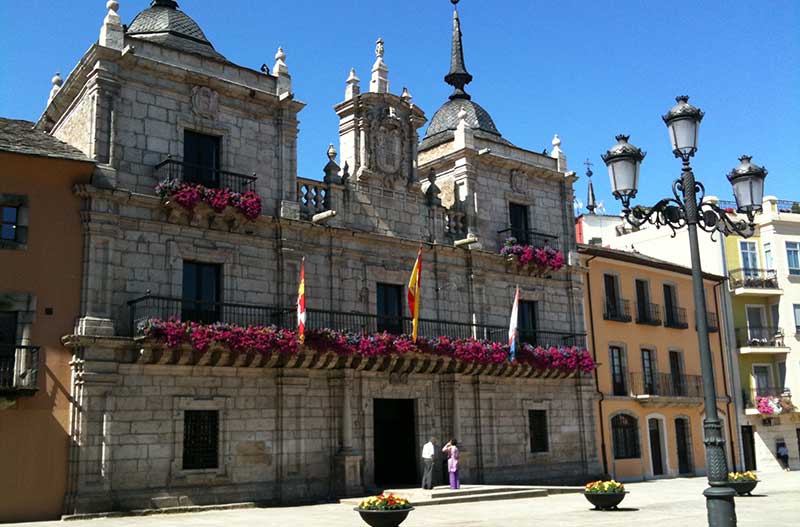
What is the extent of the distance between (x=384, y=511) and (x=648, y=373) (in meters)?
22.3

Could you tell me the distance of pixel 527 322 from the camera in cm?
3089

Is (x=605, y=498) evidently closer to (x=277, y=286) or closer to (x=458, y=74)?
(x=277, y=286)

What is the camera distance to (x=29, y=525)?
18.0 metres

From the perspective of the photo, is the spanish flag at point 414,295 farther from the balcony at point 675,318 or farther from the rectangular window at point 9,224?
the balcony at point 675,318

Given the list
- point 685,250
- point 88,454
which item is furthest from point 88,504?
point 685,250

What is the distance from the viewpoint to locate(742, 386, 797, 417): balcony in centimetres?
3862

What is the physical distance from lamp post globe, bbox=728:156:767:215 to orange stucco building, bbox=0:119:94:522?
14958 mm

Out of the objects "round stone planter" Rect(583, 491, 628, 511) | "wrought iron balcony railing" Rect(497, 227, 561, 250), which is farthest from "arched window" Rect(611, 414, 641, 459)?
"round stone planter" Rect(583, 491, 628, 511)

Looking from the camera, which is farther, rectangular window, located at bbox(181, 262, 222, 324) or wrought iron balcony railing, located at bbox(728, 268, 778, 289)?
wrought iron balcony railing, located at bbox(728, 268, 778, 289)

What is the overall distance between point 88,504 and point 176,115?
1022 centimetres

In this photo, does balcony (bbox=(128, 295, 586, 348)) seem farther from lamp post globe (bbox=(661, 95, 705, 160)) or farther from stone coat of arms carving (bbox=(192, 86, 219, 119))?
lamp post globe (bbox=(661, 95, 705, 160))

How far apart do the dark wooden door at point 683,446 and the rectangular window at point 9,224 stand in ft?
89.8

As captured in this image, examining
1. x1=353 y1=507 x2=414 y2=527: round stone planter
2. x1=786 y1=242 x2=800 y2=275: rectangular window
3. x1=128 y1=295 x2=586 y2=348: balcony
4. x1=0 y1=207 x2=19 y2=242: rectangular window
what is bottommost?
x1=353 y1=507 x2=414 y2=527: round stone planter

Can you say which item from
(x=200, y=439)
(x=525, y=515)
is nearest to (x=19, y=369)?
(x=200, y=439)
